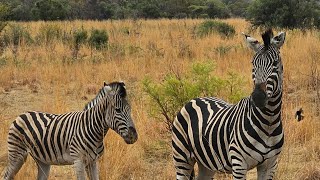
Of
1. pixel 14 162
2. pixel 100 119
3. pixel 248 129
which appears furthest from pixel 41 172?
pixel 248 129

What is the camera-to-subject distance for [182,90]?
7223mm

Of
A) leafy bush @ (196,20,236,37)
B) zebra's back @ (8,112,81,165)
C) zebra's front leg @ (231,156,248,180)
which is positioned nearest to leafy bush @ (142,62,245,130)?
zebra's back @ (8,112,81,165)

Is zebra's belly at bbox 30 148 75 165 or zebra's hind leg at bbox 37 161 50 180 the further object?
zebra's hind leg at bbox 37 161 50 180

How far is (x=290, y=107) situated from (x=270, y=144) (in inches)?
156

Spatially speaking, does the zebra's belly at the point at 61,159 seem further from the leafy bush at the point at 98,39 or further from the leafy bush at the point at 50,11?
the leafy bush at the point at 50,11

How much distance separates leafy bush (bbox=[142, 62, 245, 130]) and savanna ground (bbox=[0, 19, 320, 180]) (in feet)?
1.22

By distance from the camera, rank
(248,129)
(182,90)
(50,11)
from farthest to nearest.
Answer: (50,11) < (182,90) < (248,129)

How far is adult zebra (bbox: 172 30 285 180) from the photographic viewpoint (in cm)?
370

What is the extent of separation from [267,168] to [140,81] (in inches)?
283

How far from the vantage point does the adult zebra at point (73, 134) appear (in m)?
4.93

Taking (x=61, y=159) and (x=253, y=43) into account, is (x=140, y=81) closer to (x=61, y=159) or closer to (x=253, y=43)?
(x=61, y=159)

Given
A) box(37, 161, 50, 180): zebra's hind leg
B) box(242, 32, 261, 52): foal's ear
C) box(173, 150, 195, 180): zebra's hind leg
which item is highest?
box(242, 32, 261, 52): foal's ear

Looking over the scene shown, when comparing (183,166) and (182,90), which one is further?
(182,90)

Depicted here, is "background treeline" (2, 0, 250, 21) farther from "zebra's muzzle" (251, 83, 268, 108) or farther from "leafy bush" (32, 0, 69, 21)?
"zebra's muzzle" (251, 83, 268, 108)
